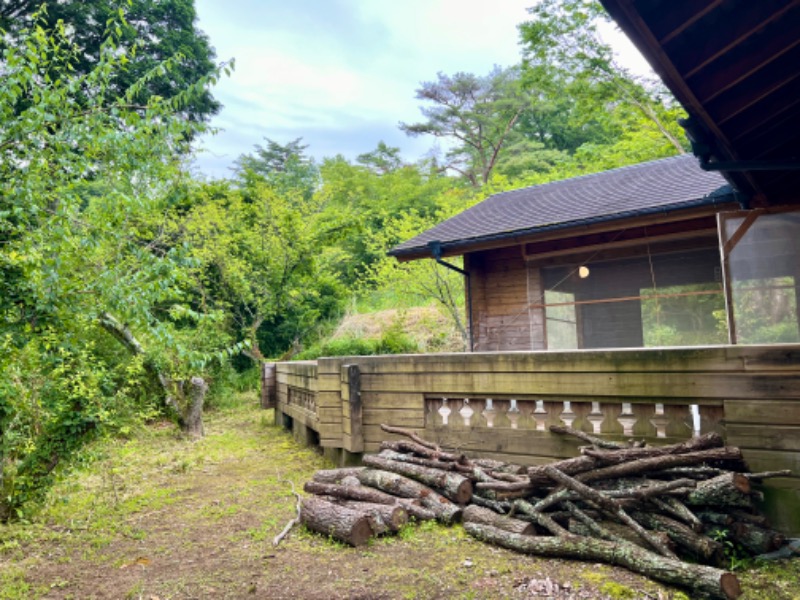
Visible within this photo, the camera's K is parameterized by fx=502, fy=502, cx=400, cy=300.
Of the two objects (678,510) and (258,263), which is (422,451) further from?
A: (258,263)

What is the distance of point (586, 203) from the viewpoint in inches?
344

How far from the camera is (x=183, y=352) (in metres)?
3.28

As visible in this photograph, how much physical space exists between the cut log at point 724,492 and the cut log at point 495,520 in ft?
3.19

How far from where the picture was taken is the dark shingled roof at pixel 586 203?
7.31 meters

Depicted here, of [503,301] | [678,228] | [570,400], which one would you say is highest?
[678,228]

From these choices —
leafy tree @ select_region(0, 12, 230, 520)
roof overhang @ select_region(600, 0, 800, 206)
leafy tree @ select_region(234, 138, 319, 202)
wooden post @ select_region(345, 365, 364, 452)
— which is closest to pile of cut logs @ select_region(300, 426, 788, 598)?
wooden post @ select_region(345, 365, 364, 452)

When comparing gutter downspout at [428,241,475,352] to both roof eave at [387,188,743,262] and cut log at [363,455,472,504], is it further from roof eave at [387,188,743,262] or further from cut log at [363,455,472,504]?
cut log at [363,455,472,504]

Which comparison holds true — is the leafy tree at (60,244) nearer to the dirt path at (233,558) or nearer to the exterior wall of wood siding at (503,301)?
the dirt path at (233,558)

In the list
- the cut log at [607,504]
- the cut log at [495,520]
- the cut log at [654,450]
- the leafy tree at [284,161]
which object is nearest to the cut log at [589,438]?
the cut log at [654,450]

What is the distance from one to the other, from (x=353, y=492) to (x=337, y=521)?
0.47m

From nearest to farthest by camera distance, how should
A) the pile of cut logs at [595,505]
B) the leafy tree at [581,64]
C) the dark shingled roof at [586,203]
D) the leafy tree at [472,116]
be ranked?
1. the pile of cut logs at [595,505]
2. the dark shingled roof at [586,203]
3. the leafy tree at [581,64]
4. the leafy tree at [472,116]

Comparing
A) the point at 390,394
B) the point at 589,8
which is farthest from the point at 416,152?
the point at 390,394

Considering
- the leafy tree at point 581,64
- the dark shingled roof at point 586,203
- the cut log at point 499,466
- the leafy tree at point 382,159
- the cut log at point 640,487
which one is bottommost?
the cut log at point 499,466

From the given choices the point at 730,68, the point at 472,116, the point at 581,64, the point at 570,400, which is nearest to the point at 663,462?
the point at 570,400
